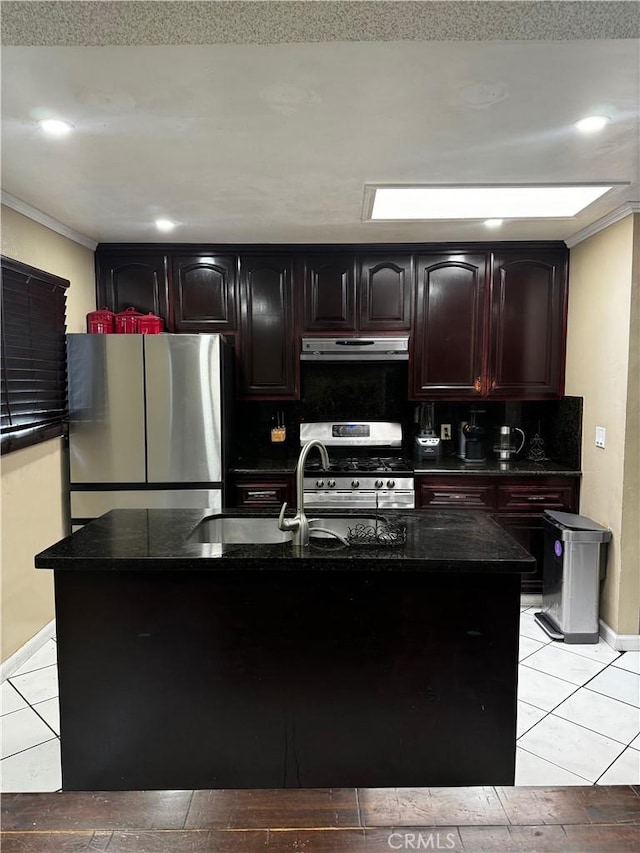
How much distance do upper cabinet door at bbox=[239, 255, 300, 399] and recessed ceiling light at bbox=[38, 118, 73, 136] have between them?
189 cm

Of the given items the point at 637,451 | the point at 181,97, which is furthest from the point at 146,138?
the point at 637,451

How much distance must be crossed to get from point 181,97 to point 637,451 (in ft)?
9.55

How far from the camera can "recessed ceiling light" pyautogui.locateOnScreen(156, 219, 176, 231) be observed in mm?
3381

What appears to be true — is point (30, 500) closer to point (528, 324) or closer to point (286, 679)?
point (286, 679)

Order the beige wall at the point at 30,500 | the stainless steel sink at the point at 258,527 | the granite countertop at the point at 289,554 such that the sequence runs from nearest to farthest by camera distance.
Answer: the granite countertop at the point at 289,554 → the stainless steel sink at the point at 258,527 → the beige wall at the point at 30,500

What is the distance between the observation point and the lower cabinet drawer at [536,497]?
3.73 meters

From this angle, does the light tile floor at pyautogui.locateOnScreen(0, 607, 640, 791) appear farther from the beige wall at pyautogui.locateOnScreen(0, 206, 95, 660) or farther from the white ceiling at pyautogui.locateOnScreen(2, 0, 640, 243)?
the white ceiling at pyautogui.locateOnScreen(2, 0, 640, 243)

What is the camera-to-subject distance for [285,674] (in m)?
1.91

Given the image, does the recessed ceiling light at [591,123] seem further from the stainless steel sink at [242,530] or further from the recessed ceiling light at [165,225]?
the recessed ceiling light at [165,225]

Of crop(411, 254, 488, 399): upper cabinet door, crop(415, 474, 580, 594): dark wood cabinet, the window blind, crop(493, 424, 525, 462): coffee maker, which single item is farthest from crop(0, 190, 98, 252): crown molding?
Answer: crop(493, 424, 525, 462): coffee maker

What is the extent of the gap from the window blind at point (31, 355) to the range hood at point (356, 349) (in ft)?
5.38

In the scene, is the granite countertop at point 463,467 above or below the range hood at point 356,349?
below

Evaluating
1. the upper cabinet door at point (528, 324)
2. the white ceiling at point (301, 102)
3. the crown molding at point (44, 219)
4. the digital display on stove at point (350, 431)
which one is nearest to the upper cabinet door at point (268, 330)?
the digital display on stove at point (350, 431)

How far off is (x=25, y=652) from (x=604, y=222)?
13.7ft
